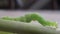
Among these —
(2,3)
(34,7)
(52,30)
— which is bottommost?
(52,30)

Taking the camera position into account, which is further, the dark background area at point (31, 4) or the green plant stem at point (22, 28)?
the dark background area at point (31, 4)

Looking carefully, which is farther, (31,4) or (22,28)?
(31,4)

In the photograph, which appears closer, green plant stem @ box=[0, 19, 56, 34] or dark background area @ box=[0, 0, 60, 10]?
green plant stem @ box=[0, 19, 56, 34]

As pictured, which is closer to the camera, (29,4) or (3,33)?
(3,33)

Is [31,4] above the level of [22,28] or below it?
above

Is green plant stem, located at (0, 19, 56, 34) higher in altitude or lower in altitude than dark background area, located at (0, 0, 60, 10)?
lower

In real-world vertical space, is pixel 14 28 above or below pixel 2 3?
below

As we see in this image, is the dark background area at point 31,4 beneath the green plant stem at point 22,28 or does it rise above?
above

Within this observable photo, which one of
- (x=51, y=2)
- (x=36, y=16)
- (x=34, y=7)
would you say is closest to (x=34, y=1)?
(x=34, y=7)

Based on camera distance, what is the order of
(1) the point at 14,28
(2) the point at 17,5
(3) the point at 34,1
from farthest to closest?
(2) the point at 17,5 < (3) the point at 34,1 < (1) the point at 14,28

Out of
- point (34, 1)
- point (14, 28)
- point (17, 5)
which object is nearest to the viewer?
point (14, 28)

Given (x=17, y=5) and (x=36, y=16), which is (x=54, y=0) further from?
(x=36, y=16)
